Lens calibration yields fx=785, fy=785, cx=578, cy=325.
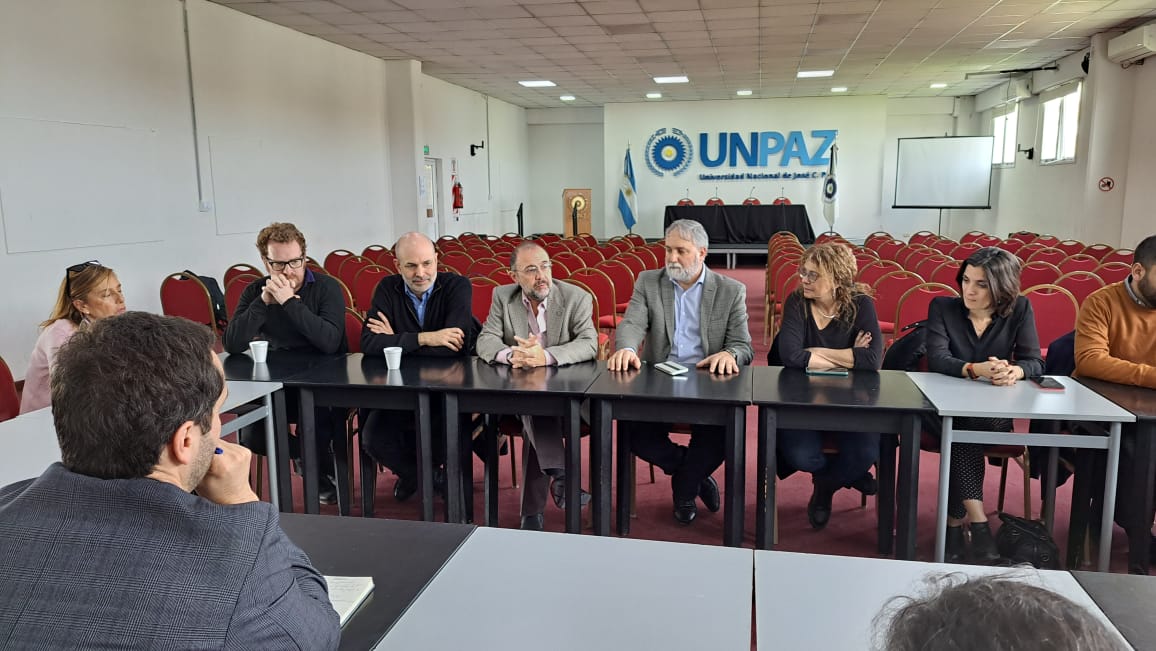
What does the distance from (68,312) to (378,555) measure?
8.06 ft

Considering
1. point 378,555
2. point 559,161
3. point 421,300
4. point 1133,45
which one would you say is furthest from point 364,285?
point 559,161

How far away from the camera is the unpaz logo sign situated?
60.2ft

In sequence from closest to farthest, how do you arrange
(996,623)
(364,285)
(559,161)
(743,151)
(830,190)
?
Result: (996,623)
(364,285)
(830,190)
(743,151)
(559,161)

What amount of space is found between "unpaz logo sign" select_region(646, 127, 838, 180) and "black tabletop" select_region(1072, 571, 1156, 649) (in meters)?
17.7

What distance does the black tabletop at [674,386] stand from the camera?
302cm

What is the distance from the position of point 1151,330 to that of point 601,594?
9.54 feet

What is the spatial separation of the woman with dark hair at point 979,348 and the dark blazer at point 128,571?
9.46ft

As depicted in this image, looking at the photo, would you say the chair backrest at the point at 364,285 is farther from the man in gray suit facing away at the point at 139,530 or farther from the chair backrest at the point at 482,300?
the man in gray suit facing away at the point at 139,530

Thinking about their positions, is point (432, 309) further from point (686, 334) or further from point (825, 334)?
point (825, 334)

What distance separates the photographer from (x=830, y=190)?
58.6 ft

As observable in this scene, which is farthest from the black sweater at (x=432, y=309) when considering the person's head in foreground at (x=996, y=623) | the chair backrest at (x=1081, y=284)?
the chair backrest at (x=1081, y=284)

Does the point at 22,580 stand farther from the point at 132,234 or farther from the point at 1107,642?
the point at 132,234

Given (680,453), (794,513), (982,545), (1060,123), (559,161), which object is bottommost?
(794,513)

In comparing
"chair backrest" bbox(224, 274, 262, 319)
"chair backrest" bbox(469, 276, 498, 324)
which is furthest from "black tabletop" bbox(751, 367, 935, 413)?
"chair backrest" bbox(224, 274, 262, 319)
